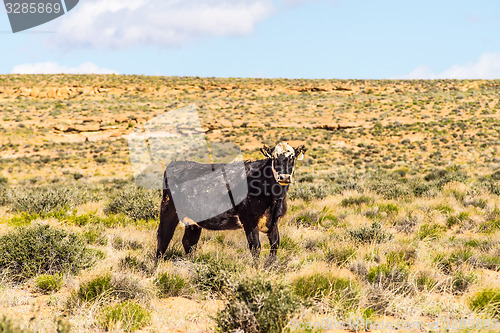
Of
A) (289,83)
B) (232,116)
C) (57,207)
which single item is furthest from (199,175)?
(289,83)

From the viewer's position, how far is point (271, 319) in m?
3.81

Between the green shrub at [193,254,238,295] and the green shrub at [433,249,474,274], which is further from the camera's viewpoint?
the green shrub at [433,249,474,274]

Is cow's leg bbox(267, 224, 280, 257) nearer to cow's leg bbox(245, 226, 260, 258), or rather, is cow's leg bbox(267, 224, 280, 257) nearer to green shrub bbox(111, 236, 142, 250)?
cow's leg bbox(245, 226, 260, 258)

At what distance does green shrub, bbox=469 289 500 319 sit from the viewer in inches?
171

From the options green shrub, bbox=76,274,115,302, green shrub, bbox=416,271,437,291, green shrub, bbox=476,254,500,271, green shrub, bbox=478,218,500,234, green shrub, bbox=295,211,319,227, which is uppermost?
green shrub, bbox=76,274,115,302

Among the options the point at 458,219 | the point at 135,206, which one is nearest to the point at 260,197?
the point at 135,206

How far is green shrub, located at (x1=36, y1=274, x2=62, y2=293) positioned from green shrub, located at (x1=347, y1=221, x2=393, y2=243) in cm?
528

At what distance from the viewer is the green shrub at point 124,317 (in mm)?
3994

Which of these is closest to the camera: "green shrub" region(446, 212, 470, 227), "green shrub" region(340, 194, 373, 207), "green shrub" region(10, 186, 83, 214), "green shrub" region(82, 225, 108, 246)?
"green shrub" region(82, 225, 108, 246)

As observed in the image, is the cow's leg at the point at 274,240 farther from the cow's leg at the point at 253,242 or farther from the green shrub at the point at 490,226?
the green shrub at the point at 490,226

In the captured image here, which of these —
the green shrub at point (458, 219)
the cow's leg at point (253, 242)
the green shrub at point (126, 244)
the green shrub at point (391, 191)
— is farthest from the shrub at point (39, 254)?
the green shrub at point (391, 191)

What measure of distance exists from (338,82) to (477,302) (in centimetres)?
7122

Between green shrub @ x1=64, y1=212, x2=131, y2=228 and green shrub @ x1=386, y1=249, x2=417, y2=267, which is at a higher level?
green shrub @ x1=64, y1=212, x2=131, y2=228

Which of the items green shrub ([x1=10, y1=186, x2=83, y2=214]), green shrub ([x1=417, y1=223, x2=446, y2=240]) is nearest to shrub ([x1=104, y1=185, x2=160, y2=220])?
green shrub ([x1=10, y1=186, x2=83, y2=214])
